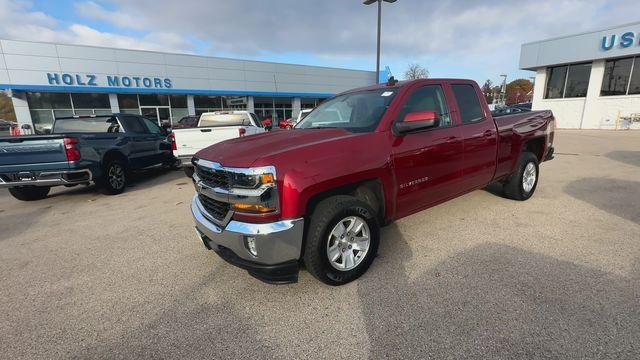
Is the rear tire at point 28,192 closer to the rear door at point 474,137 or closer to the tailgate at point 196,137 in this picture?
the tailgate at point 196,137

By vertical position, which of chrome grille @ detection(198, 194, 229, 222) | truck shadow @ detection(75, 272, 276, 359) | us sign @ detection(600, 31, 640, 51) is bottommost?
truck shadow @ detection(75, 272, 276, 359)

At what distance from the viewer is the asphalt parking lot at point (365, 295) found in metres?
2.23

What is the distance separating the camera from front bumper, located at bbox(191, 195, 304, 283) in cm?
243

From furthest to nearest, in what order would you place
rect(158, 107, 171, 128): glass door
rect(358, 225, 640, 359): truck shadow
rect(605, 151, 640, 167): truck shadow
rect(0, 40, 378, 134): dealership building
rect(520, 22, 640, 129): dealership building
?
rect(158, 107, 171, 128): glass door → rect(0, 40, 378, 134): dealership building → rect(520, 22, 640, 129): dealership building → rect(605, 151, 640, 167): truck shadow → rect(358, 225, 640, 359): truck shadow

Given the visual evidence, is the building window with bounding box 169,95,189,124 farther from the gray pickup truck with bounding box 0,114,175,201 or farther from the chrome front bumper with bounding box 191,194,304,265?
the chrome front bumper with bounding box 191,194,304,265

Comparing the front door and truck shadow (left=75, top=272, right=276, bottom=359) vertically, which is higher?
the front door

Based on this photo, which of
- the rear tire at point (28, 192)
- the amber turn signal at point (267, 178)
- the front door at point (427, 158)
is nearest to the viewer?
the amber turn signal at point (267, 178)

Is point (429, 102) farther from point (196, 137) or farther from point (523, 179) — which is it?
point (196, 137)

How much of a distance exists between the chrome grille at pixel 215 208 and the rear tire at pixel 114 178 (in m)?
4.92

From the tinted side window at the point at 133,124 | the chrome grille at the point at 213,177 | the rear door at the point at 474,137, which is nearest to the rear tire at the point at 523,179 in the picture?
the rear door at the point at 474,137

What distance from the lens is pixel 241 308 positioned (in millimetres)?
2686

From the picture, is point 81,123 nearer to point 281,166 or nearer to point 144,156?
point 144,156

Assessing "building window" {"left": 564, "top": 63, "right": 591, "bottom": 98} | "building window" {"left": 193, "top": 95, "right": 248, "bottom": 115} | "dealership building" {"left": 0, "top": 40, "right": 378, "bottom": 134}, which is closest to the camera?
"dealership building" {"left": 0, "top": 40, "right": 378, "bottom": 134}

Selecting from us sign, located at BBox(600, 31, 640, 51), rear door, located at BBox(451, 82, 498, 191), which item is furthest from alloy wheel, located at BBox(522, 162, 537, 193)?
us sign, located at BBox(600, 31, 640, 51)
